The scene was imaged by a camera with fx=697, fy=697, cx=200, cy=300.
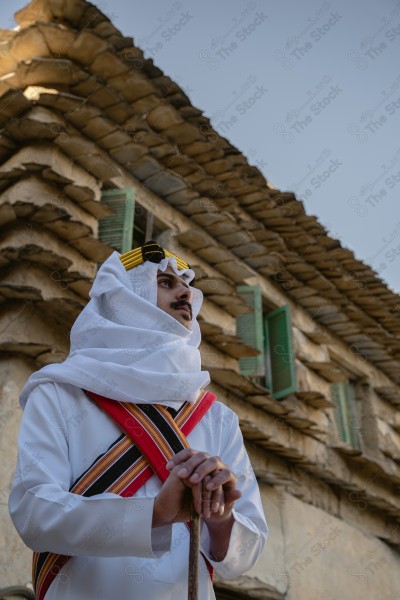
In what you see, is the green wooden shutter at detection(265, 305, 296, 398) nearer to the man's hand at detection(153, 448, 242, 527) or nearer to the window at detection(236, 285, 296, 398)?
the window at detection(236, 285, 296, 398)

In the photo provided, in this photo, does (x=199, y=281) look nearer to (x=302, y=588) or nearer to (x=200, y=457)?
(x=302, y=588)

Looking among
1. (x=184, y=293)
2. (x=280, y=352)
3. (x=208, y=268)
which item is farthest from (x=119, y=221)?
(x=184, y=293)

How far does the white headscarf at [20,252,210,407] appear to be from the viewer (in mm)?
2408

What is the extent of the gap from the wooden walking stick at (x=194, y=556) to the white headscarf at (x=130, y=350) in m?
0.49

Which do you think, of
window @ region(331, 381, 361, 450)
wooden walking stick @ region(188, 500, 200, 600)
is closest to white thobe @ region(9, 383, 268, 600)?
wooden walking stick @ region(188, 500, 200, 600)

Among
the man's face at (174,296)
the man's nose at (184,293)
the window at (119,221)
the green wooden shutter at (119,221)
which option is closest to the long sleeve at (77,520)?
the man's face at (174,296)

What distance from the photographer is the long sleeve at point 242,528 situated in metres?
2.27

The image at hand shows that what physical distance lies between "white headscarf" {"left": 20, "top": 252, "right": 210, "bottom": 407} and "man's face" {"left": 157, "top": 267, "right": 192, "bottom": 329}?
33 millimetres

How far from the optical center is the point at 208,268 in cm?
929

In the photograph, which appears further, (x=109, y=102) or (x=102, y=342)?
(x=109, y=102)

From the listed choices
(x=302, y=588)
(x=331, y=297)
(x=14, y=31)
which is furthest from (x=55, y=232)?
(x=331, y=297)

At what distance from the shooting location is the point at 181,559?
2219 mm

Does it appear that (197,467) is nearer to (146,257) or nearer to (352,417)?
(146,257)

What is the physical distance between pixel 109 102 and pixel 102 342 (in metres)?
6.27
